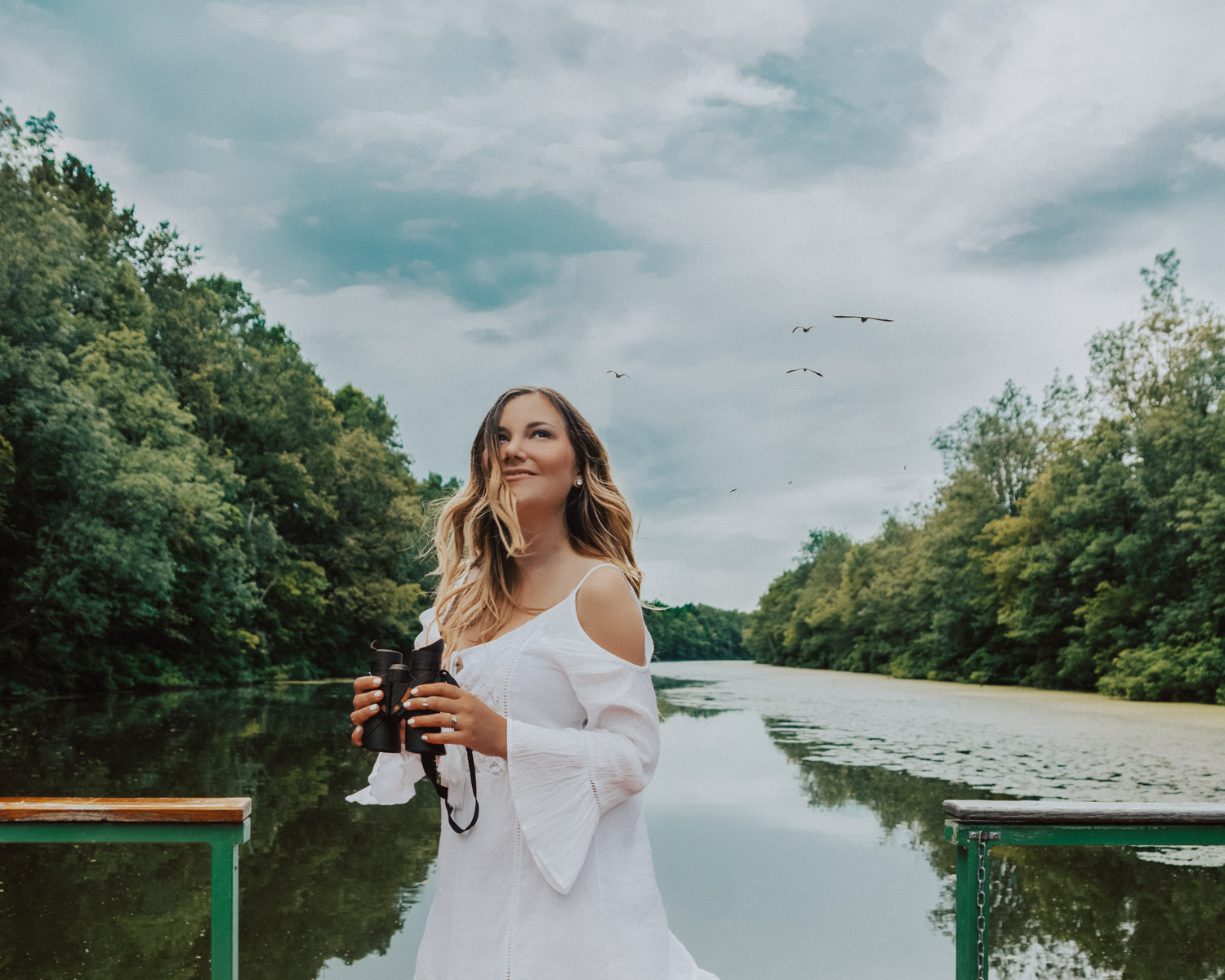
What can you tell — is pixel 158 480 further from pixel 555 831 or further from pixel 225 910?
pixel 555 831

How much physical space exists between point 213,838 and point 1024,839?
1386mm

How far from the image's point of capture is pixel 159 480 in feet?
66.3

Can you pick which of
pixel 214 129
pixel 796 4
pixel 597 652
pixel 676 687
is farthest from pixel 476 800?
pixel 214 129

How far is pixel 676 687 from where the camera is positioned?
104 ft

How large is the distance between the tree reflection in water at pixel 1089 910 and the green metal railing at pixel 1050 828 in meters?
3.45

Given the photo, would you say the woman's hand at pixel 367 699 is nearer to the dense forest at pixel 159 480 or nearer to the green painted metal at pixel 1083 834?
the green painted metal at pixel 1083 834

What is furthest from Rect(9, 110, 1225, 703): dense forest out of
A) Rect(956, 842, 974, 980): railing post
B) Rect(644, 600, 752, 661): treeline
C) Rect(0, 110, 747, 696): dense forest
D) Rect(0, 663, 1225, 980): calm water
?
Rect(644, 600, 752, 661): treeline

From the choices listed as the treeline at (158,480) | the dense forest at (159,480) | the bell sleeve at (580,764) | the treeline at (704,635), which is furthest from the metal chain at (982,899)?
the treeline at (704,635)

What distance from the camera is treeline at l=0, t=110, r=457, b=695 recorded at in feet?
63.7

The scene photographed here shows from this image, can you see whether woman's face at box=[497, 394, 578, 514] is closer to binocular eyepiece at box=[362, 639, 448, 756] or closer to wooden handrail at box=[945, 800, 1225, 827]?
binocular eyepiece at box=[362, 639, 448, 756]

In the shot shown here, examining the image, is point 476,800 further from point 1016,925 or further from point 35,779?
point 35,779

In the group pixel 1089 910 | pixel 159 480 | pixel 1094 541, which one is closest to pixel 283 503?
pixel 159 480

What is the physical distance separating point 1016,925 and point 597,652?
5.25 metres

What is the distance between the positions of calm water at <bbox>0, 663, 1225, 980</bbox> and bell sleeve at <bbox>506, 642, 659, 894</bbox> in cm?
31
